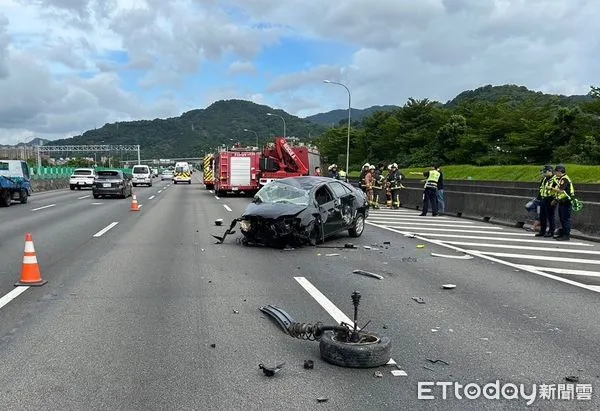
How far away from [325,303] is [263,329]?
139cm

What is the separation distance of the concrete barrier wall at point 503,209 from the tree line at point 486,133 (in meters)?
30.5

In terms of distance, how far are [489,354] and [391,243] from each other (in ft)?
27.4

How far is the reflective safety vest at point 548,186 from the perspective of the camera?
574 inches

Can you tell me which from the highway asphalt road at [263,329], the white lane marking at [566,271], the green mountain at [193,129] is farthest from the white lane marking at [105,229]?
the green mountain at [193,129]

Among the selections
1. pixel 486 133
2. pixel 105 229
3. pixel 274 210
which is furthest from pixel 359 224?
pixel 486 133

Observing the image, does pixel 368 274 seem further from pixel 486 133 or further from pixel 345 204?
pixel 486 133

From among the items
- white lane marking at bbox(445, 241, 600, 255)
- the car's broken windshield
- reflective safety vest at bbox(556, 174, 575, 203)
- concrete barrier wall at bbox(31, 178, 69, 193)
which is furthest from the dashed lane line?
concrete barrier wall at bbox(31, 178, 69, 193)

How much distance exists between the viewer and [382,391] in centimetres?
467

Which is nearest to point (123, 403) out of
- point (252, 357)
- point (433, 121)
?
point (252, 357)

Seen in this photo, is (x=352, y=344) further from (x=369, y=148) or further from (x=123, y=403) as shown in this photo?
(x=369, y=148)

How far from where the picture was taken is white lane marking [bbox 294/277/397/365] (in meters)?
6.74

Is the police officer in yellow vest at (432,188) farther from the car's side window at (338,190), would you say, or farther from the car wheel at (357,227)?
the car's side window at (338,190)

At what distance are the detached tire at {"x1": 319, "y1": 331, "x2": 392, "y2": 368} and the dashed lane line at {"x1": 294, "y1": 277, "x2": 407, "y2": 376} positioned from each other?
0.16m

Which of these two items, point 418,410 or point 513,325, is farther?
point 513,325
